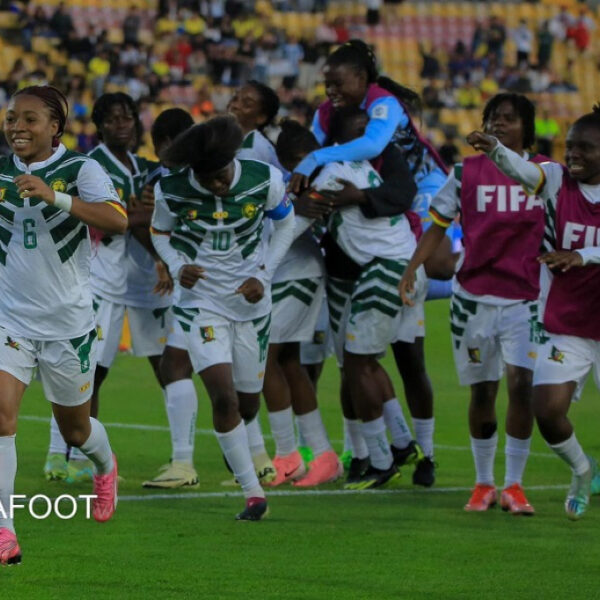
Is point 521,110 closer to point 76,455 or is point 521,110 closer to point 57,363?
point 57,363

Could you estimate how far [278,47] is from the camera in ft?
102

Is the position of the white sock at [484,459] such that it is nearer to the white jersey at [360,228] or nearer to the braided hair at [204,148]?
the white jersey at [360,228]

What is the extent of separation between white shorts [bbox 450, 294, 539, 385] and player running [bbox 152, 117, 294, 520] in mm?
1116

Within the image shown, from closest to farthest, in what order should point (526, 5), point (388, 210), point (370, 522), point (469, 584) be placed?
point (469, 584)
point (370, 522)
point (388, 210)
point (526, 5)

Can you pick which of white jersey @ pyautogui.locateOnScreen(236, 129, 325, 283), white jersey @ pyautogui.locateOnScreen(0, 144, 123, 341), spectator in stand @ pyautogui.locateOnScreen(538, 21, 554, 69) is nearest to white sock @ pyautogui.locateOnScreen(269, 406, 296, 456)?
white jersey @ pyautogui.locateOnScreen(236, 129, 325, 283)

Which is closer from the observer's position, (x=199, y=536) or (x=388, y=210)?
(x=199, y=536)

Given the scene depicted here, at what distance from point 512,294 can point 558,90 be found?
2599cm

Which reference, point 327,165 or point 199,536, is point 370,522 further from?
point 327,165

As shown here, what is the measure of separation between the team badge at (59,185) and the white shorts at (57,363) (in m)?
0.67

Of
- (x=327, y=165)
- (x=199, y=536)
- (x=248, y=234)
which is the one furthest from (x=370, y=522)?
(x=327, y=165)

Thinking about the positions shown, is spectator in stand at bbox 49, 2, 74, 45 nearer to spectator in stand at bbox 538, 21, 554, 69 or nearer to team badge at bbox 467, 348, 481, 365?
spectator in stand at bbox 538, 21, 554, 69

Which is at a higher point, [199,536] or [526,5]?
[526,5]

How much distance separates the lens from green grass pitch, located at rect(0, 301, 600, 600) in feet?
20.2

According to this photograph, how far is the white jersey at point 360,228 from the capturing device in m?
9.16
